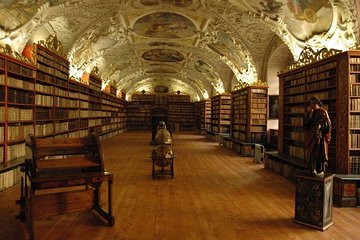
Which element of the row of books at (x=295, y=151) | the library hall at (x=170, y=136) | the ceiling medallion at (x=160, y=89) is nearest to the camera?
the library hall at (x=170, y=136)

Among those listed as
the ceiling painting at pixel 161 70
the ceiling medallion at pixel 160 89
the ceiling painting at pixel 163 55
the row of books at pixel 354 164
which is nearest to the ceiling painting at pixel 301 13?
the row of books at pixel 354 164

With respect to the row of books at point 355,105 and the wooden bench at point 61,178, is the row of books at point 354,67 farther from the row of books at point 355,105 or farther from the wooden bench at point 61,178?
the wooden bench at point 61,178

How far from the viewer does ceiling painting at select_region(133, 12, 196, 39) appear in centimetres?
1276

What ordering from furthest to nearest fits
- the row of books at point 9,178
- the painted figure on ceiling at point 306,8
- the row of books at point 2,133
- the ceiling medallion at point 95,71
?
the ceiling medallion at point 95,71 → the painted figure on ceiling at point 306,8 → the row of books at point 2,133 → the row of books at point 9,178

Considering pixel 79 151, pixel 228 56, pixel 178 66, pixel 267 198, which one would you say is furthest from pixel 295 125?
pixel 178 66

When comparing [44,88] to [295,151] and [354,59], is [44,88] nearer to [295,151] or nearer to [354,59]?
[295,151]

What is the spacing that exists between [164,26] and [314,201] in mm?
11430

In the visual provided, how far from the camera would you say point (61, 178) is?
4078mm

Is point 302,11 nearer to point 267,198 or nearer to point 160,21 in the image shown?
point 267,198

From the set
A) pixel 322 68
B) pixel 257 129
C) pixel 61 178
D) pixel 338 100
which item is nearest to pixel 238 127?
pixel 257 129

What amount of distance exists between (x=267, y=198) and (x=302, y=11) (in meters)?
5.44

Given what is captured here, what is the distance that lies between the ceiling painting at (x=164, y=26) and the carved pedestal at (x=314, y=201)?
32.2 ft

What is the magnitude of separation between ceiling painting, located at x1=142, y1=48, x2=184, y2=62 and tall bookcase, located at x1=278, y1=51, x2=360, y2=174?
479 inches

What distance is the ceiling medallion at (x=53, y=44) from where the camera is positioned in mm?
9854
